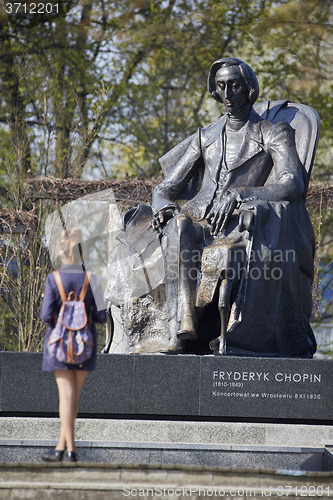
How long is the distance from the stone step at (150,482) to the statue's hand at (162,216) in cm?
318

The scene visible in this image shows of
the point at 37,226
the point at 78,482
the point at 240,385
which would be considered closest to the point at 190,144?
the point at 240,385

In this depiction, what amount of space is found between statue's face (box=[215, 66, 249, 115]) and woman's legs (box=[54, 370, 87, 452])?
3476 mm

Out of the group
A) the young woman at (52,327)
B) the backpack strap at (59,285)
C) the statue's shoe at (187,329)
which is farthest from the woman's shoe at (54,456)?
the statue's shoe at (187,329)

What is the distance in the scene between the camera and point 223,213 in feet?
24.6

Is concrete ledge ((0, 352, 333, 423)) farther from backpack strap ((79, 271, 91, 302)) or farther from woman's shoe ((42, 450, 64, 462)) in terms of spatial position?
woman's shoe ((42, 450, 64, 462))

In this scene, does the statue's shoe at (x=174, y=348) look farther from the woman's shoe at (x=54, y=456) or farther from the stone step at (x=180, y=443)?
the woman's shoe at (x=54, y=456)

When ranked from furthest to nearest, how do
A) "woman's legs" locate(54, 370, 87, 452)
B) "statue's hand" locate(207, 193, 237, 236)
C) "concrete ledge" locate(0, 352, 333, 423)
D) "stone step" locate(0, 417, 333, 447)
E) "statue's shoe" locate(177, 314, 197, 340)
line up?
"statue's hand" locate(207, 193, 237, 236)
"statue's shoe" locate(177, 314, 197, 340)
"concrete ledge" locate(0, 352, 333, 423)
"stone step" locate(0, 417, 333, 447)
"woman's legs" locate(54, 370, 87, 452)

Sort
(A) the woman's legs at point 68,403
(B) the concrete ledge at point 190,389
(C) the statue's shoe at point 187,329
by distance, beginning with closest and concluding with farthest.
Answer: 1. (A) the woman's legs at point 68,403
2. (B) the concrete ledge at point 190,389
3. (C) the statue's shoe at point 187,329

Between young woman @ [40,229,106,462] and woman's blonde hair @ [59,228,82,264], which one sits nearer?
young woman @ [40,229,106,462]

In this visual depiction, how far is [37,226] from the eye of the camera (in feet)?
43.5

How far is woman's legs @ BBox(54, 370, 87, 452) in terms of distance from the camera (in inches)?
202

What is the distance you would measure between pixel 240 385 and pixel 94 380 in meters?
1.03

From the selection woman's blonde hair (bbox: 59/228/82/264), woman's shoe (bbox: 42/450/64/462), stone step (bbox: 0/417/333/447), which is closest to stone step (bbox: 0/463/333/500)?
woman's shoe (bbox: 42/450/64/462)

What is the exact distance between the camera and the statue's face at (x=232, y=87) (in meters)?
7.92
